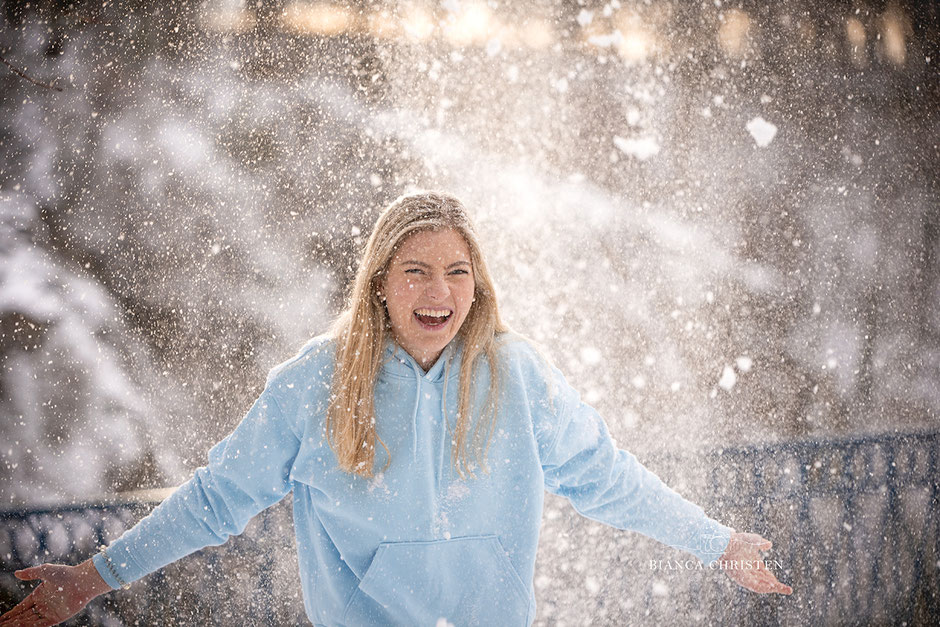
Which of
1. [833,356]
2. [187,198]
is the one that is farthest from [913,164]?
[187,198]

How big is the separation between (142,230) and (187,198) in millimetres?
581

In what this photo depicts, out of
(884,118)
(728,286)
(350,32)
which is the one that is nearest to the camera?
(350,32)

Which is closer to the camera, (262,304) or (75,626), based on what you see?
(75,626)

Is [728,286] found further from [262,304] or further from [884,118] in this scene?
[262,304]

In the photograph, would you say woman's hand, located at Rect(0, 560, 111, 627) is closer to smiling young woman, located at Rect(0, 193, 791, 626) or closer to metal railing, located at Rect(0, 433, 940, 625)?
smiling young woman, located at Rect(0, 193, 791, 626)

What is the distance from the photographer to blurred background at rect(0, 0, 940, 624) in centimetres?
430

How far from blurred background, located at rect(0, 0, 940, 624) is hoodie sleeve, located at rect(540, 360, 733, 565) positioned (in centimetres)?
248

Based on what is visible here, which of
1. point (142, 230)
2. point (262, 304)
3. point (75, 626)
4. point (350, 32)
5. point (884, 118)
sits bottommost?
point (75, 626)

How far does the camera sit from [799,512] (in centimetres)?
290

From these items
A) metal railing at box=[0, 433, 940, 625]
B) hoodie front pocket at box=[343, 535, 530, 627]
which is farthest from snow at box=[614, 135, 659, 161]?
hoodie front pocket at box=[343, 535, 530, 627]

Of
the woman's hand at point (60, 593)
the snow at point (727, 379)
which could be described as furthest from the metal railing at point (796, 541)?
the snow at point (727, 379)

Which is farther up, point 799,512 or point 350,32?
point 350,32

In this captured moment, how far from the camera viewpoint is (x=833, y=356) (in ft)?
16.2

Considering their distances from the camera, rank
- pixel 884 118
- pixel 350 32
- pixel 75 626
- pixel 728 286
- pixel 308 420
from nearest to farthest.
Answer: pixel 308 420, pixel 75 626, pixel 350 32, pixel 884 118, pixel 728 286
